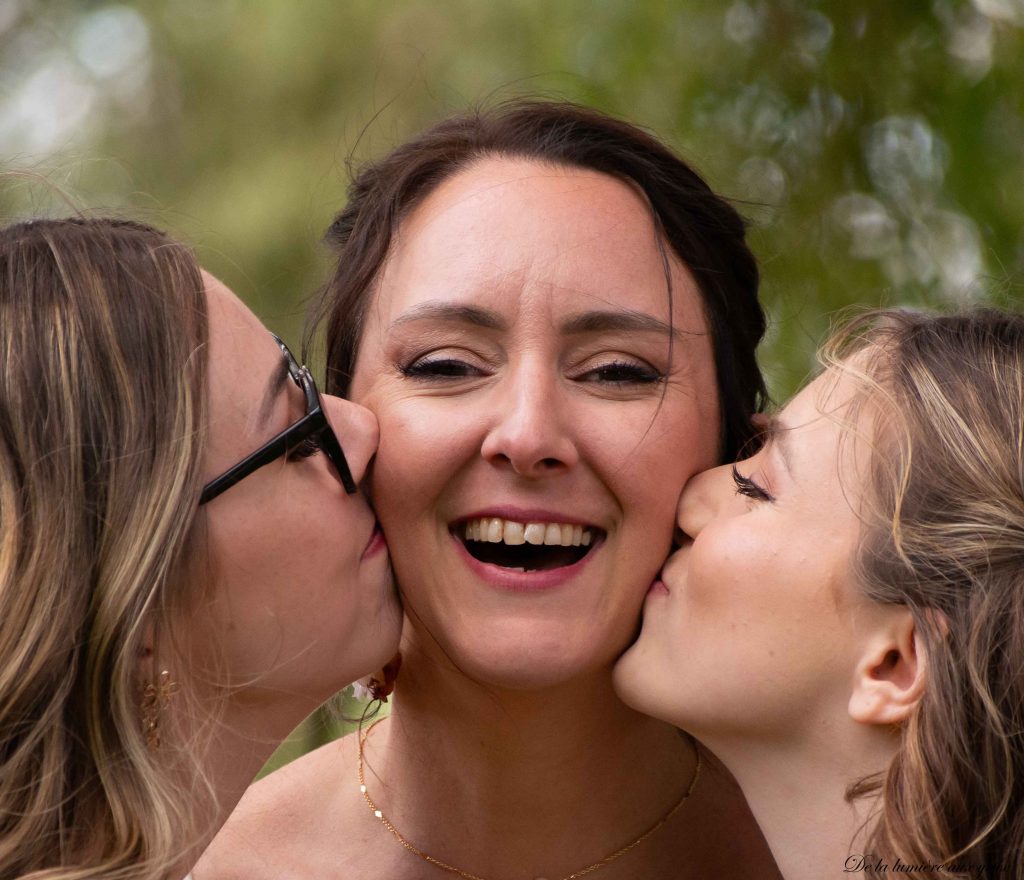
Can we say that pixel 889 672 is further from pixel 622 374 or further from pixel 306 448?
pixel 306 448

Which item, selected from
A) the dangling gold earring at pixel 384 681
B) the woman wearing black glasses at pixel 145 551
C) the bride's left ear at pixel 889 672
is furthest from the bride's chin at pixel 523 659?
the bride's left ear at pixel 889 672

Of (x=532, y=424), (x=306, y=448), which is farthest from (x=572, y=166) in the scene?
(x=306, y=448)

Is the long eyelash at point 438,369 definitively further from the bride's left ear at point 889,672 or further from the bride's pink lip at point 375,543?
the bride's left ear at point 889,672

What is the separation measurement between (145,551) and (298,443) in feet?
1.68

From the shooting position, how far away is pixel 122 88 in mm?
6074

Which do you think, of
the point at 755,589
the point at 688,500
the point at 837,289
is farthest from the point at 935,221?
the point at 755,589

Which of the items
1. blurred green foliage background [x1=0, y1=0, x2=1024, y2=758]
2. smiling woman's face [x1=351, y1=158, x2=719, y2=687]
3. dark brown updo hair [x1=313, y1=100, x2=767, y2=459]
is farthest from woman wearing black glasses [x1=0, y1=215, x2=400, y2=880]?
blurred green foliage background [x1=0, y1=0, x2=1024, y2=758]

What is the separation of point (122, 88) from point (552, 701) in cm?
366

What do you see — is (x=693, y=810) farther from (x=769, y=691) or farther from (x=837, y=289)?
(x=837, y=289)

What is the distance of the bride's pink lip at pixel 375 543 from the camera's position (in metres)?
3.52

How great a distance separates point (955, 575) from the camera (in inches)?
113

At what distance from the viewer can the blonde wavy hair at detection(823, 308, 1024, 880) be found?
275 cm

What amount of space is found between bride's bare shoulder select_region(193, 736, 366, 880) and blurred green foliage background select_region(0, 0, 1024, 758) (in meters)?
1.63

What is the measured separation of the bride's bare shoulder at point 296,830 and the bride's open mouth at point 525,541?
0.93 meters
